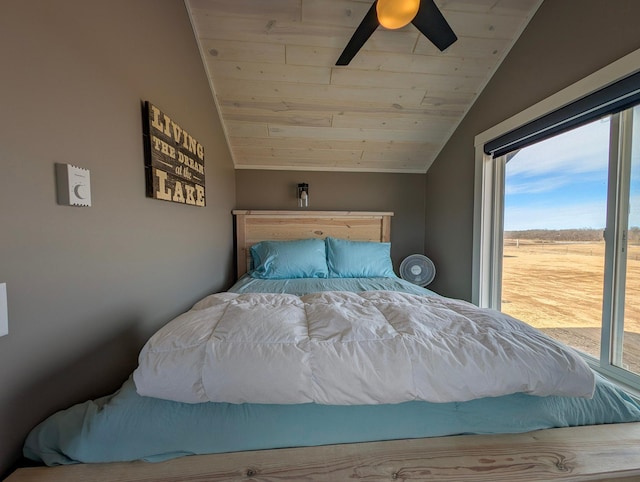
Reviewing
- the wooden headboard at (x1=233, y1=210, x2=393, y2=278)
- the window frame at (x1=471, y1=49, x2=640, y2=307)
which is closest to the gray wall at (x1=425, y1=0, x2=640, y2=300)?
the window frame at (x1=471, y1=49, x2=640, y2=307)

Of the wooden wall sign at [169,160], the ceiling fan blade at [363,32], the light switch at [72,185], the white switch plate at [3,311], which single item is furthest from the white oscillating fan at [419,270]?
the white switch plate at [3,311]

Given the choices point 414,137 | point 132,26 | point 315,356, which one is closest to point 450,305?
point 315,356

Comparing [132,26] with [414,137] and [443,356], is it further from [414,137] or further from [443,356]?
[414,137]

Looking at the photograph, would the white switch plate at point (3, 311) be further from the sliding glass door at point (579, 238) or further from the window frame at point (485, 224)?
the window frame at point (485, 224)

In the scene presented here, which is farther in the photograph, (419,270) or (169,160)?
(419,270)

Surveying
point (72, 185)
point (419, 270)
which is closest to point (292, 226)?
point (419, 270)

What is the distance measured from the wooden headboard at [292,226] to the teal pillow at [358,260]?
0.34 m

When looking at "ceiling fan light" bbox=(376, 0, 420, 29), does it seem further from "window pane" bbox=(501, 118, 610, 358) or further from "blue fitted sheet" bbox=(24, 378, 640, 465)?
"blue fitted sheet" bbox=(24, 378, 640, 465)

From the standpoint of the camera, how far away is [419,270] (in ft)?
7.84

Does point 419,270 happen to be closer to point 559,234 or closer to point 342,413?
point 559,234

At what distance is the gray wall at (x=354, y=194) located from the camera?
2729 millimetres

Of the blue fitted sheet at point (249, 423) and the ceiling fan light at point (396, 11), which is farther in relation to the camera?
the ceiling fan light at point (396, 11)

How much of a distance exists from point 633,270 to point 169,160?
7.57 feet

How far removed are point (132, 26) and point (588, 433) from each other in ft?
7.02
